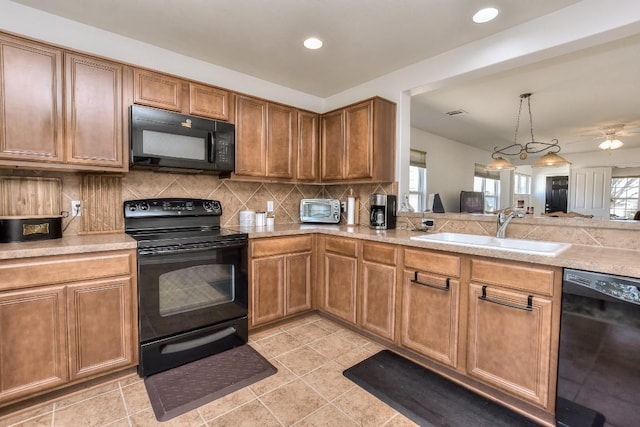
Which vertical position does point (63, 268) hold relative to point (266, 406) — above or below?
above

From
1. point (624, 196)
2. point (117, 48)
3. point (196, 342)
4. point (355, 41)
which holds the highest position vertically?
point (355, 41)

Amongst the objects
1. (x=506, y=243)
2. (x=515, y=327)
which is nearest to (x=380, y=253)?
(x=506, y=243)

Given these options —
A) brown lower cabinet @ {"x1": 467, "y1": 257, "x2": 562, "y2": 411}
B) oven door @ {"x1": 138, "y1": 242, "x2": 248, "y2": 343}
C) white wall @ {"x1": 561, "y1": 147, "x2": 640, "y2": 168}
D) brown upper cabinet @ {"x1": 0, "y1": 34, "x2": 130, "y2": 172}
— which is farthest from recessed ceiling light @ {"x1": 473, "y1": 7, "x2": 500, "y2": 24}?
white wall @ {"x1": 561, "y1": 147, "x2": 640, "y2": 168}

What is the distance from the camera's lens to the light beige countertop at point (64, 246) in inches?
61.9

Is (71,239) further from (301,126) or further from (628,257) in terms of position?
(628,257)

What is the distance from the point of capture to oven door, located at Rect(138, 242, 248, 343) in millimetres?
1958

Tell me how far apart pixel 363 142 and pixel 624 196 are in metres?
6.48

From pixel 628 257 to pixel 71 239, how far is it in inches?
127

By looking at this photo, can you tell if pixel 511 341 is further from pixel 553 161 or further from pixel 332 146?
pixel 553 161

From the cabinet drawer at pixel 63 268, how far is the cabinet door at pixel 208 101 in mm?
1278

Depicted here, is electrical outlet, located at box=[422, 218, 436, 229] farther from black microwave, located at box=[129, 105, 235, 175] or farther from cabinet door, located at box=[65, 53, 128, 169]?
cabinet door, located at box=[65, 53, 128, 169]

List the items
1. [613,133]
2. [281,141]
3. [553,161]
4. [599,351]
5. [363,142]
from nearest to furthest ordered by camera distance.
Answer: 1. [599,351]
2. [363,142]
3. [281,141]
4. [553,161]
5. [613,133]

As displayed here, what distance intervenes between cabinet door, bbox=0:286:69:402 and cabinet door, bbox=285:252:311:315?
155cm

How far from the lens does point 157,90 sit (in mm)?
2303
